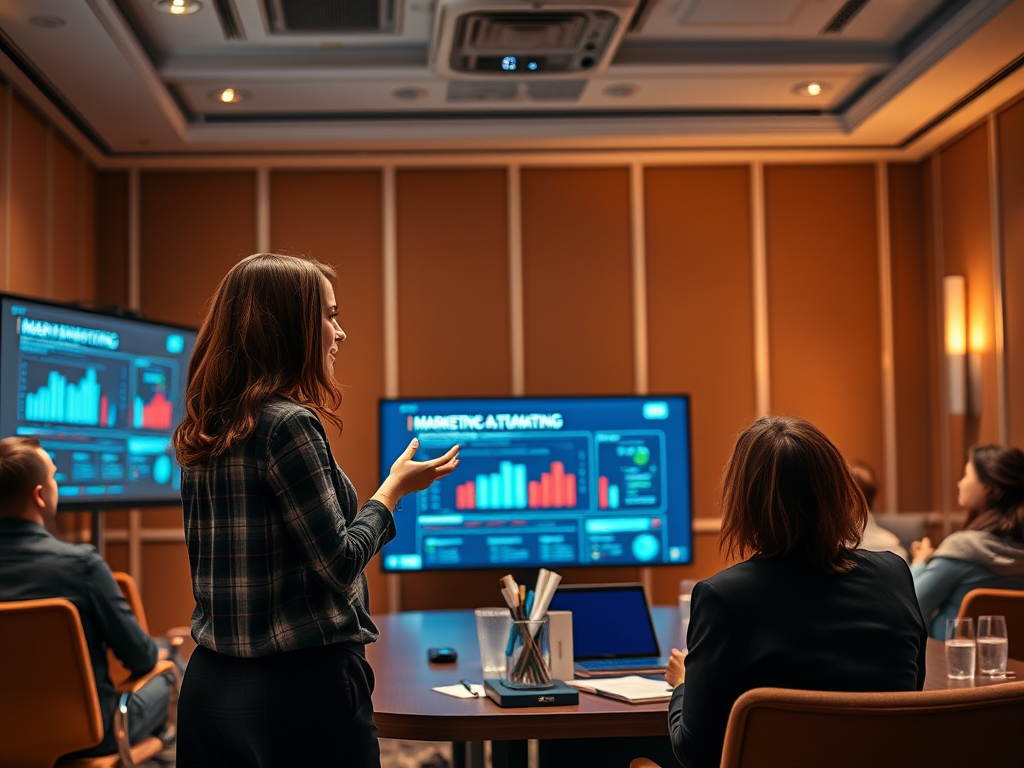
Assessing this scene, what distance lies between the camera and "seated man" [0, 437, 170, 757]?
290cm

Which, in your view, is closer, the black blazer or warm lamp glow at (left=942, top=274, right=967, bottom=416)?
the black blazer

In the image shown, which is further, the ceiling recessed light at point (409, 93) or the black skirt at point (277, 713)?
the ceiling recessed light at point (409, 93)

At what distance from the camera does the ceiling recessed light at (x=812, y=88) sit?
510 centimetres

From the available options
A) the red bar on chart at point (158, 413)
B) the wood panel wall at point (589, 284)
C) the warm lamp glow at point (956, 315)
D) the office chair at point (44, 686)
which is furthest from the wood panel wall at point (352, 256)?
the office chair at point (44, 686)

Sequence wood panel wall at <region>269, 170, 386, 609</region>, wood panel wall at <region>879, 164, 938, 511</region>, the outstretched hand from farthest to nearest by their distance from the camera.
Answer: wood panel wall at <region>879, 164, 938, 511</region> → wood panel wall at <region>269, 170, 386, 609</region> → the outstretched hand

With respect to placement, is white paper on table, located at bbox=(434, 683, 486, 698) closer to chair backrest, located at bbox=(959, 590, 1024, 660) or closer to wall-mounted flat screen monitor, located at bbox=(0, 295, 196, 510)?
chair backrest, located at bbox=(959, 590, 1024, 660)

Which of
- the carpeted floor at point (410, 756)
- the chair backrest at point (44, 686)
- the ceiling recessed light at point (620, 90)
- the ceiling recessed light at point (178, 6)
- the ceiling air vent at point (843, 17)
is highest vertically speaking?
the ceiling air vent at point (843, 17)

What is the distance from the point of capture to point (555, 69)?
465 centimetres

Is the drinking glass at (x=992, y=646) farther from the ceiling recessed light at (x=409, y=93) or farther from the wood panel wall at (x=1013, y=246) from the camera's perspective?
the ceiling recessed light at (x=409, y=93)

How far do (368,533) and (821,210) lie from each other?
192 inches

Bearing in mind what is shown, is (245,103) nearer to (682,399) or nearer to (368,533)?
(682,399)

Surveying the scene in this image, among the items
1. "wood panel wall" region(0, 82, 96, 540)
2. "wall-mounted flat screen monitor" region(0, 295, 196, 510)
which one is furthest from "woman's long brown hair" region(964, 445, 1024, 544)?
"wood panel wall" region(0, 82, 96, 540)

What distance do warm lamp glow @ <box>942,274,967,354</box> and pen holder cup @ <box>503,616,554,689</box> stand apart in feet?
12.9

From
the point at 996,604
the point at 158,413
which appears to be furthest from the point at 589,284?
the point at 996,604
